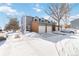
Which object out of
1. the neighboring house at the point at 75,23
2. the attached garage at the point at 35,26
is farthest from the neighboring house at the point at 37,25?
the neighboring house at the point at 75,23

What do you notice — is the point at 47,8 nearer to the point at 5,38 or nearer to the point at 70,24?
the point at 70,24

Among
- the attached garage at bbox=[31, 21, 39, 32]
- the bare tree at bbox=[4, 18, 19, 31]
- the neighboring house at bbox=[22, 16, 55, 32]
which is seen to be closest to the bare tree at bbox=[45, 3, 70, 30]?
the neighboring house at bbox=[22, 16, 55, 32]

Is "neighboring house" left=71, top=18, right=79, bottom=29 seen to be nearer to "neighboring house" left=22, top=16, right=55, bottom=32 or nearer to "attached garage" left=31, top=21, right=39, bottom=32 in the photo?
"neighboring house" left=22, top=16, right=55, bottom=32

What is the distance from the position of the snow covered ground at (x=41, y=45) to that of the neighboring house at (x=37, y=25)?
59 millimetres

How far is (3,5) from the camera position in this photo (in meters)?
1.70

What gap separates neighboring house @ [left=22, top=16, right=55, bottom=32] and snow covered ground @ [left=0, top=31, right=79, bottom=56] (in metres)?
0.06

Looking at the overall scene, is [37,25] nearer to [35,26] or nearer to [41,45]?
[35,26]

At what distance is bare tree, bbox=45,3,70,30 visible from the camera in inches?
66.5

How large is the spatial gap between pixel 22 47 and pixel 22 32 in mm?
204

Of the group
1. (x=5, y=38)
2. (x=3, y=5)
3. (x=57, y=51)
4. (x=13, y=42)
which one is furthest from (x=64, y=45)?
(x=3, y=5)

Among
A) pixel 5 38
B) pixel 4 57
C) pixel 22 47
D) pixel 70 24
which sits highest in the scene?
pixel 70 24

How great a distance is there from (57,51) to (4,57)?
689mm

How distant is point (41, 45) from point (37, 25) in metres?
0.28

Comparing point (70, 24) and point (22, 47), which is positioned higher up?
point (70, 24)
